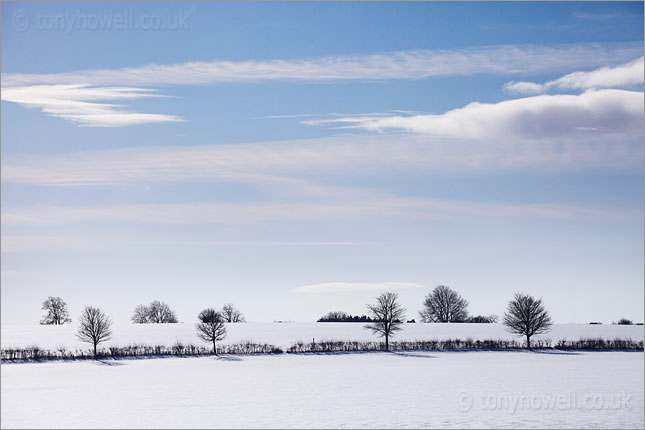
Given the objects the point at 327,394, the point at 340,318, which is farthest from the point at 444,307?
the point at 327,394

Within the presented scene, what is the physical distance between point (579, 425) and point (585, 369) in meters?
27.3

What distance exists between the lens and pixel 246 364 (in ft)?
210

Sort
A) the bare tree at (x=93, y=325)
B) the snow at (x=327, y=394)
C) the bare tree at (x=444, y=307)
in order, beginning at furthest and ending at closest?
1. the bare tree at (x=444, y=307)
2. the bare tree at (x=93, y=325)
3. the snow at (x=327, y=394)

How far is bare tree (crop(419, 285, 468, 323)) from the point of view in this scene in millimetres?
143500

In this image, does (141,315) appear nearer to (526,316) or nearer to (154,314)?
(154,314)

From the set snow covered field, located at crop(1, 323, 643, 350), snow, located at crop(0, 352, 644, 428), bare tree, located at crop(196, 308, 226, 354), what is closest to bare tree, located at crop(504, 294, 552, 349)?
snow covered field, located at crop(1, 323, 643, 350)

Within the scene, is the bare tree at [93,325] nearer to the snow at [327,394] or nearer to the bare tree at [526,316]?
the snow at [327,394]

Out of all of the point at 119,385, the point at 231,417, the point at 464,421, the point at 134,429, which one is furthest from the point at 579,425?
the point at 119,385

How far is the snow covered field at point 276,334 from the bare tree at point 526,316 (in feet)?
18.4

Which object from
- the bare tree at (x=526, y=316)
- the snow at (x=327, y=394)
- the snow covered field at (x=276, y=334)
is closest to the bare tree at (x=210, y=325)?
the snow covered field at (x=276, y=334)

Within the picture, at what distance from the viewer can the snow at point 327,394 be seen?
32.6 metres

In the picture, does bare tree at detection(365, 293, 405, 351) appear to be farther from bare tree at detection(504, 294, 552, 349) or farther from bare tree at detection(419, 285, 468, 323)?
bare tree at detection(419, 285, 468, 323)

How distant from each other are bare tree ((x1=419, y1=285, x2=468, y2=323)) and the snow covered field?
103ft

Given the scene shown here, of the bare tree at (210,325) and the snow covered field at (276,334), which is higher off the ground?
the bare tree at (210,325)
